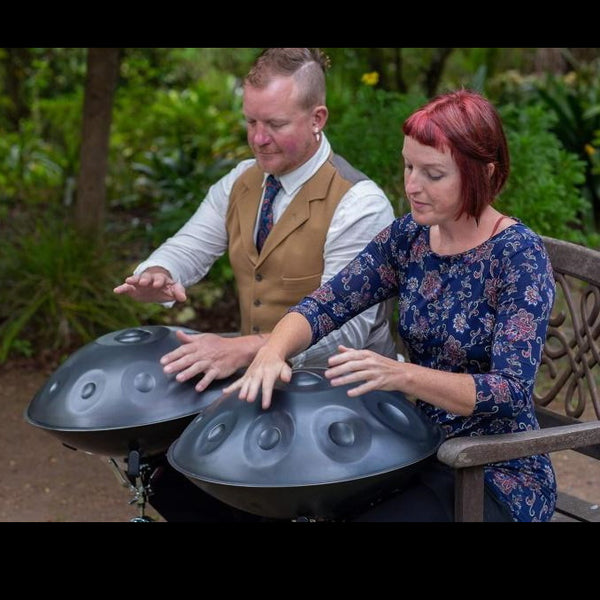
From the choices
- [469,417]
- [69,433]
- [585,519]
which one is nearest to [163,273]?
[69,433]

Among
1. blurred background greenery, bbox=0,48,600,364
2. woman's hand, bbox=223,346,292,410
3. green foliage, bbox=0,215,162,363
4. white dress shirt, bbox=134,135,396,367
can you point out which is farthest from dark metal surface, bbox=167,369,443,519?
green foliage, bbox=0,215,162,363

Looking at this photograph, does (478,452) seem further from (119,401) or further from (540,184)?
(540,184)

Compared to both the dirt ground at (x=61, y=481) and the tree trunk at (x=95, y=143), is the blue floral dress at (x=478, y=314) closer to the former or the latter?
the dirt ground at (x=61, y=481)

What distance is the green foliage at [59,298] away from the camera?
17.7 ft

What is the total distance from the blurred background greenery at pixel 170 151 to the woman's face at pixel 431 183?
2.71 ft

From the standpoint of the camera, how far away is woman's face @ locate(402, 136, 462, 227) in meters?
2.35

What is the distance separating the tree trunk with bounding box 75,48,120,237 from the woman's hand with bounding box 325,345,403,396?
3742mm

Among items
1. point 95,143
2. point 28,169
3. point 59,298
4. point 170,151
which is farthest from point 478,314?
point 28,169

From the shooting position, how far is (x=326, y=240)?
2959 millimetres

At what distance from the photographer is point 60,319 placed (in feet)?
17.8

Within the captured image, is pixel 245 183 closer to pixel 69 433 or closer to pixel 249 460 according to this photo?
pixel 69 433

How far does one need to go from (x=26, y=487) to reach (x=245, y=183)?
1.77 meters

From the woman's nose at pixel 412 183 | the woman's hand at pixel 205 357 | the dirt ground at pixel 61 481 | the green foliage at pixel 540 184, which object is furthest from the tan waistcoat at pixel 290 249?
the green foliage at pixel 540 184

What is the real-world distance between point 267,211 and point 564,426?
3.39 ft
